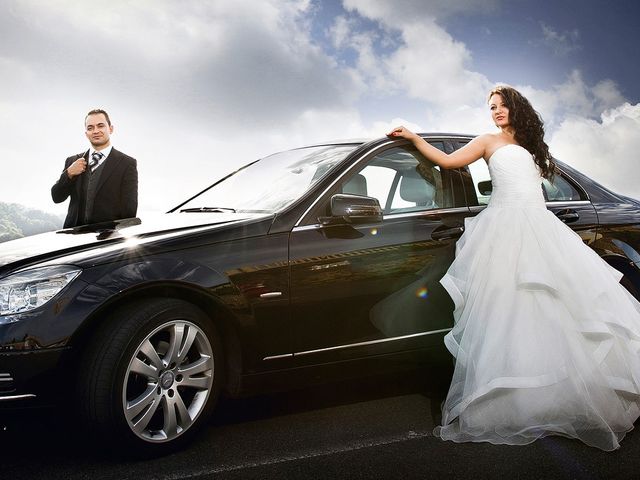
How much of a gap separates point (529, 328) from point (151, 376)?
1.98m

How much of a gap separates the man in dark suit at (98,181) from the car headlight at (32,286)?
222 cm

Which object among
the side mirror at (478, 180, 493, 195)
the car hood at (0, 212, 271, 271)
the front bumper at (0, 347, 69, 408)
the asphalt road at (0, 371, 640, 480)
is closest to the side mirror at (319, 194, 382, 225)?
the car hood at (0, 212, 271, 271)

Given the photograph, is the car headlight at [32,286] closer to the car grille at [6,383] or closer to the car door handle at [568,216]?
the car grille at [6,383]

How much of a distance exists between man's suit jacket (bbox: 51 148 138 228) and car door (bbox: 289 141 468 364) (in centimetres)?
218

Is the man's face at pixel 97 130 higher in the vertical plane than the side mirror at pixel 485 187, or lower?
higher

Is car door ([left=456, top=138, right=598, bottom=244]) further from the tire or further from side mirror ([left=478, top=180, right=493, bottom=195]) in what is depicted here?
the tire

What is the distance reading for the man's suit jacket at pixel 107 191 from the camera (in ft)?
17.6

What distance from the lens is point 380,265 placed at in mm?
3830

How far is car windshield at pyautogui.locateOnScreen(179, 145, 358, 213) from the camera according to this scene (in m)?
4.01

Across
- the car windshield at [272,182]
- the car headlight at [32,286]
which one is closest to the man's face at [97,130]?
the car windshield at [272,182]

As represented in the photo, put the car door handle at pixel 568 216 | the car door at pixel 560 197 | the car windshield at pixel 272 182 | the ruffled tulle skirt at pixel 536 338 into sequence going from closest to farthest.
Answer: the ruffled tulle skirt at pixel 536 338
the car windshield at pixel 272 182
the car door at pixel 560 197
the car door handle at pixel 568 216

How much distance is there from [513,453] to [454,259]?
47.5 inches

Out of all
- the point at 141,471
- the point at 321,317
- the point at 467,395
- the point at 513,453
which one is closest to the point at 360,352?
the point at 321,317

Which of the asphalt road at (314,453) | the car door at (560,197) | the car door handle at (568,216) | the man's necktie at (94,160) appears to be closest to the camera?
the asphalt road at (314,453)
